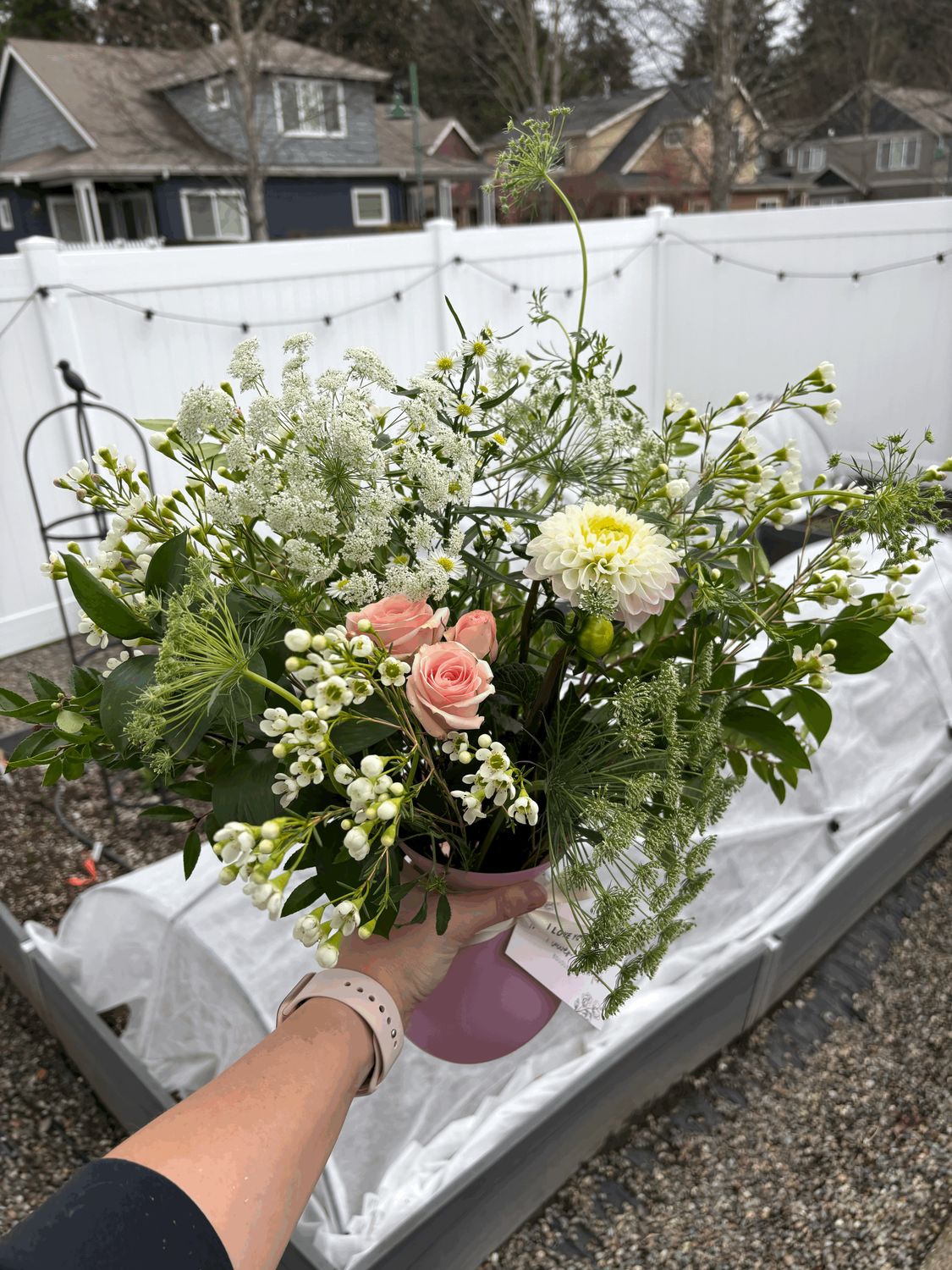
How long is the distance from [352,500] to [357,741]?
7.3 inches

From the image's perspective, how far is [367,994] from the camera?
76 centimetres

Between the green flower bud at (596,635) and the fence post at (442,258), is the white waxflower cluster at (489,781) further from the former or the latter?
the fence post at (442,258)

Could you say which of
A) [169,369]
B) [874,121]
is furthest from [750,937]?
[874,121]

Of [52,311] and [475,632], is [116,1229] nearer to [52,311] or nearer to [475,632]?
[475,632]

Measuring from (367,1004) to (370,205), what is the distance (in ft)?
66.4

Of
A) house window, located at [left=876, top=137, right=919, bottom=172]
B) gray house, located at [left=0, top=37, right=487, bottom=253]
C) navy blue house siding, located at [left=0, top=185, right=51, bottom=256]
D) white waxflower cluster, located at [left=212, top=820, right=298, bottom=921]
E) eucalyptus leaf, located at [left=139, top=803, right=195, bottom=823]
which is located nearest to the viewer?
white waxflower cluster, located at [left=212, top=820, right=298, bottom=921]

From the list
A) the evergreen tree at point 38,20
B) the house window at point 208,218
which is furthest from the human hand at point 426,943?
the evergreen tree at point 38,20

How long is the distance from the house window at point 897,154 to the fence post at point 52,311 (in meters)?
28.6

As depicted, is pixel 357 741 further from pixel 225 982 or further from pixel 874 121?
pixel 874 121

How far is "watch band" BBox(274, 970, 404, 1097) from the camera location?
75cm

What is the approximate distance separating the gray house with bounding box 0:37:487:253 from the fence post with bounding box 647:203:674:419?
10219 millimetres

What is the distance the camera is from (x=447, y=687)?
607 millimetres

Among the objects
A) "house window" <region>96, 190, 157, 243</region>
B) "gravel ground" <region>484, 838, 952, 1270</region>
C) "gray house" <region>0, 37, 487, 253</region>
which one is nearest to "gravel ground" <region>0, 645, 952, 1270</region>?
"gravel ground" <region>484, 838, 952, 1270</region>

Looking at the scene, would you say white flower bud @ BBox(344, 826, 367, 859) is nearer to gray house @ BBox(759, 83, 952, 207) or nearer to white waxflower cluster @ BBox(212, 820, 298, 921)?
white waxflower cluster @ BBox(212, 820, 298, 921)
